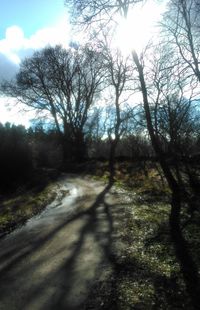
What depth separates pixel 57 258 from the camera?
28.5 ft

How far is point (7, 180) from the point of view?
2614 centimetres

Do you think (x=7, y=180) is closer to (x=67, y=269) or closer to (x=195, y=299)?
(x=67, y=269)

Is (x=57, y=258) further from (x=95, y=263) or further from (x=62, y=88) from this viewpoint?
(x=62, y=88)

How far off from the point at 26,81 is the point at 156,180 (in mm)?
27527

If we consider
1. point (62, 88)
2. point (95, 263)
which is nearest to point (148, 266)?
point (95, 263)

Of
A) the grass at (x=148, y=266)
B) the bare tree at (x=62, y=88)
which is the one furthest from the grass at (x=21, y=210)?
the bare tree at (x=62, y=88)

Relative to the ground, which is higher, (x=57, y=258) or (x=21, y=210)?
(x=21, y=210)

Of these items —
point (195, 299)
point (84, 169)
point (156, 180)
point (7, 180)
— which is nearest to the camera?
point (195, 299)

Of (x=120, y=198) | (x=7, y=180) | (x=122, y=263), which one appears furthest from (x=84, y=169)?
(x=122, y=263)

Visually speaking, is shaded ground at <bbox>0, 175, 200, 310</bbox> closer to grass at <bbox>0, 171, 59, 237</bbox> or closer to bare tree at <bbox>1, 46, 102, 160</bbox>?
grass at <bbox>0, 171, 59, 237</bbox>

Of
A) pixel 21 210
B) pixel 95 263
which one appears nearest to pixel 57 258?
pixel 95 263

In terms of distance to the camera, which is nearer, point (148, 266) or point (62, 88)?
point (148, 266)

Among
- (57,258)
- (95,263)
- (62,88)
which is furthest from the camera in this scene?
(62,88)

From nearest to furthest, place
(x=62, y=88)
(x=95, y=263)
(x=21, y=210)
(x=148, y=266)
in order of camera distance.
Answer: (x=148, y=266) → (x=95, y=263) → (x=21, y=210) → (x=62, y=88)
